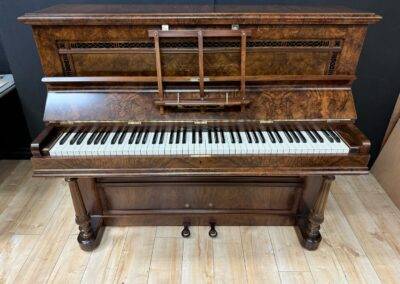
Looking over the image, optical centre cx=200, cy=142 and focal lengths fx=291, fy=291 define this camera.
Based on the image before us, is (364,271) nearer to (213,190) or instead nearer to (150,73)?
(213,190)

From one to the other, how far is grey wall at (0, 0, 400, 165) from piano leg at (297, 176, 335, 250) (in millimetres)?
1034

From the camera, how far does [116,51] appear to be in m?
1.44

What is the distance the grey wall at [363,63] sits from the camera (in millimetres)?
1921

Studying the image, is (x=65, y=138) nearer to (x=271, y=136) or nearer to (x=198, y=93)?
(x=198, y=93)

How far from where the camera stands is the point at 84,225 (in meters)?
1.72

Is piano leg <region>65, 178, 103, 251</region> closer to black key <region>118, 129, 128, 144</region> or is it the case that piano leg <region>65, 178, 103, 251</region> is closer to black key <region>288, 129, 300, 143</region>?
black key <region>118, 129, 128, 144</region>

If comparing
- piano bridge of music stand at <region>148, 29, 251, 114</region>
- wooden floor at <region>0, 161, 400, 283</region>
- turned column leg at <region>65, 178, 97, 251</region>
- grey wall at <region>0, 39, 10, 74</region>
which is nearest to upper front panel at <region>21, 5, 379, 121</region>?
piano bridge of music stand at <region>148, 29, 251, 114</region>

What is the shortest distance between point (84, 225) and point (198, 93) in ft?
3.37

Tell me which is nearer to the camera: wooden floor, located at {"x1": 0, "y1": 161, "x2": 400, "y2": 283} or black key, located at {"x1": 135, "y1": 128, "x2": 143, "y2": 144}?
black key, located at {"x1": 135, "y1": 128, "x2": 143, "y2": 144}

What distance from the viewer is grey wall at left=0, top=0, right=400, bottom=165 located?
1.92 m

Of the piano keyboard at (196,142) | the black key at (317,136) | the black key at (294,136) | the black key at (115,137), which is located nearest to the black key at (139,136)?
the piano keyboard at (196,142)

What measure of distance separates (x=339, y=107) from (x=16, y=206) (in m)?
2.27

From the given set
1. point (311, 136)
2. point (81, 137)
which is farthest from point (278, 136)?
point (81, 137)

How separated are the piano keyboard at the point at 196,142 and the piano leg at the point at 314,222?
0.25m
